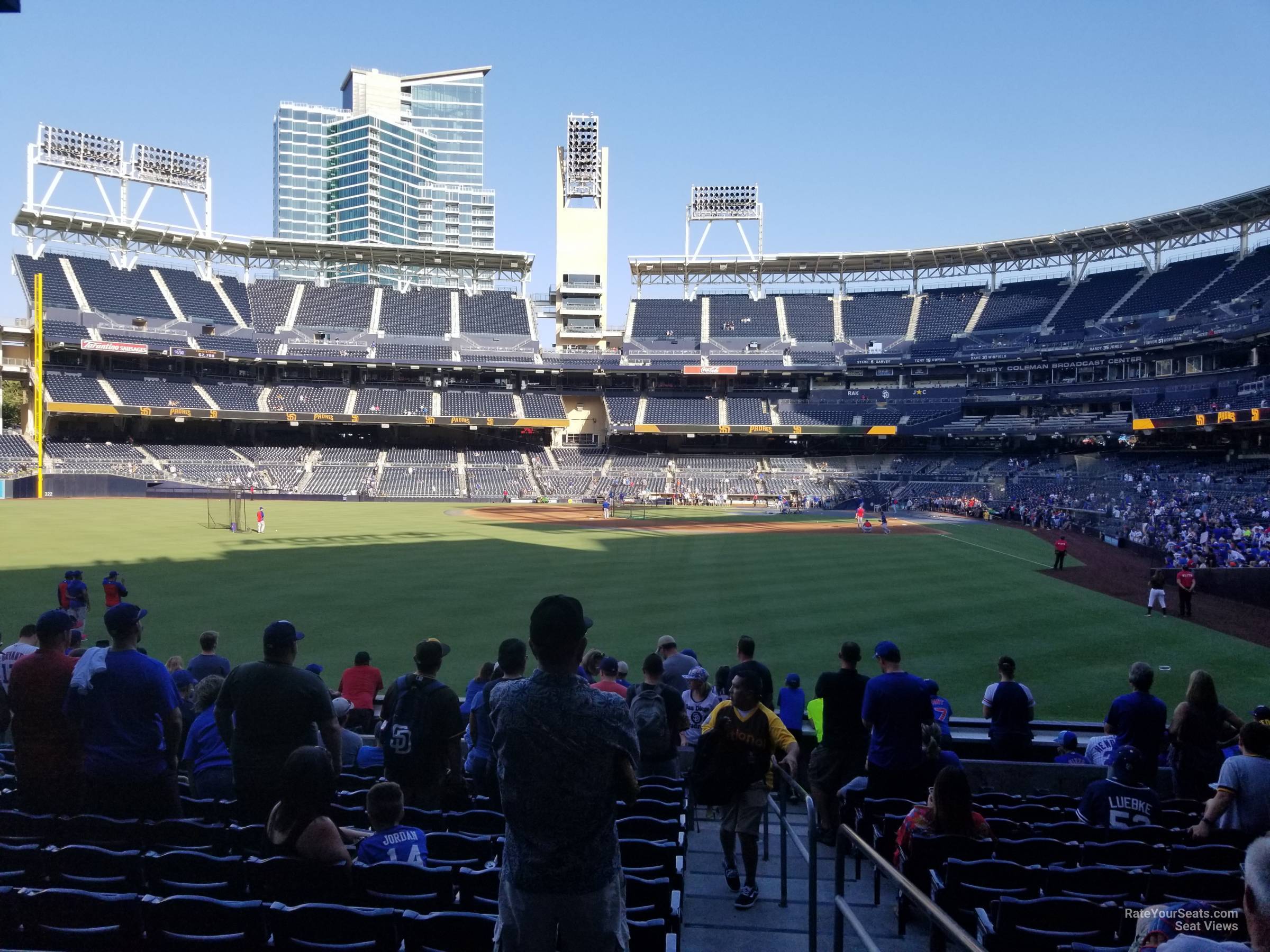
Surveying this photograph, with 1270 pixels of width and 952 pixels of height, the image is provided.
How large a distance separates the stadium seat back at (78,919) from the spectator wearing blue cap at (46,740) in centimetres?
168

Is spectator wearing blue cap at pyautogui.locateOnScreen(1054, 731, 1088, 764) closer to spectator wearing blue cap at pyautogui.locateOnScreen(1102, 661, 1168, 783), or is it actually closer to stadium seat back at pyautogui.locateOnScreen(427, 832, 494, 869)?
spectator wearing blue cap at pyautogui.locateOnScreen(1102, 661, 1168, 783)

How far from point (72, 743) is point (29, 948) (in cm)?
183

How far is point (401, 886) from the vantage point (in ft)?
14.5

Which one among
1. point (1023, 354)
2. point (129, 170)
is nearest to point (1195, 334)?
point (1023, 354)

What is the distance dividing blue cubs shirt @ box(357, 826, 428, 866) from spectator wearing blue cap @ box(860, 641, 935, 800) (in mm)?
3781

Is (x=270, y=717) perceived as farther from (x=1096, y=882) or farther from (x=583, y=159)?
(x=583, y=159)

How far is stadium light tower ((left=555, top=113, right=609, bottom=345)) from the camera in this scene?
7844 cm

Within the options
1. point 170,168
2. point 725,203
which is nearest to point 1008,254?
point 725,203

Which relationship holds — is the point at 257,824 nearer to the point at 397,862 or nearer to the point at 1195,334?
the point at 397,862

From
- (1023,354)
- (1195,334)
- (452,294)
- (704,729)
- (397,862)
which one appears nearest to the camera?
(397,862)

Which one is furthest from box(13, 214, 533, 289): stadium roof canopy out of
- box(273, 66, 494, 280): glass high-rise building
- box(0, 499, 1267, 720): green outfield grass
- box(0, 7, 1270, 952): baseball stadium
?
box(273, 66, 494, 280): glass high-rise building

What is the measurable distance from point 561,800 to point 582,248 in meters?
78.8

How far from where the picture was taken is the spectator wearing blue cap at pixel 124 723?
5457 millimetres

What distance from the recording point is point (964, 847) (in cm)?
523
